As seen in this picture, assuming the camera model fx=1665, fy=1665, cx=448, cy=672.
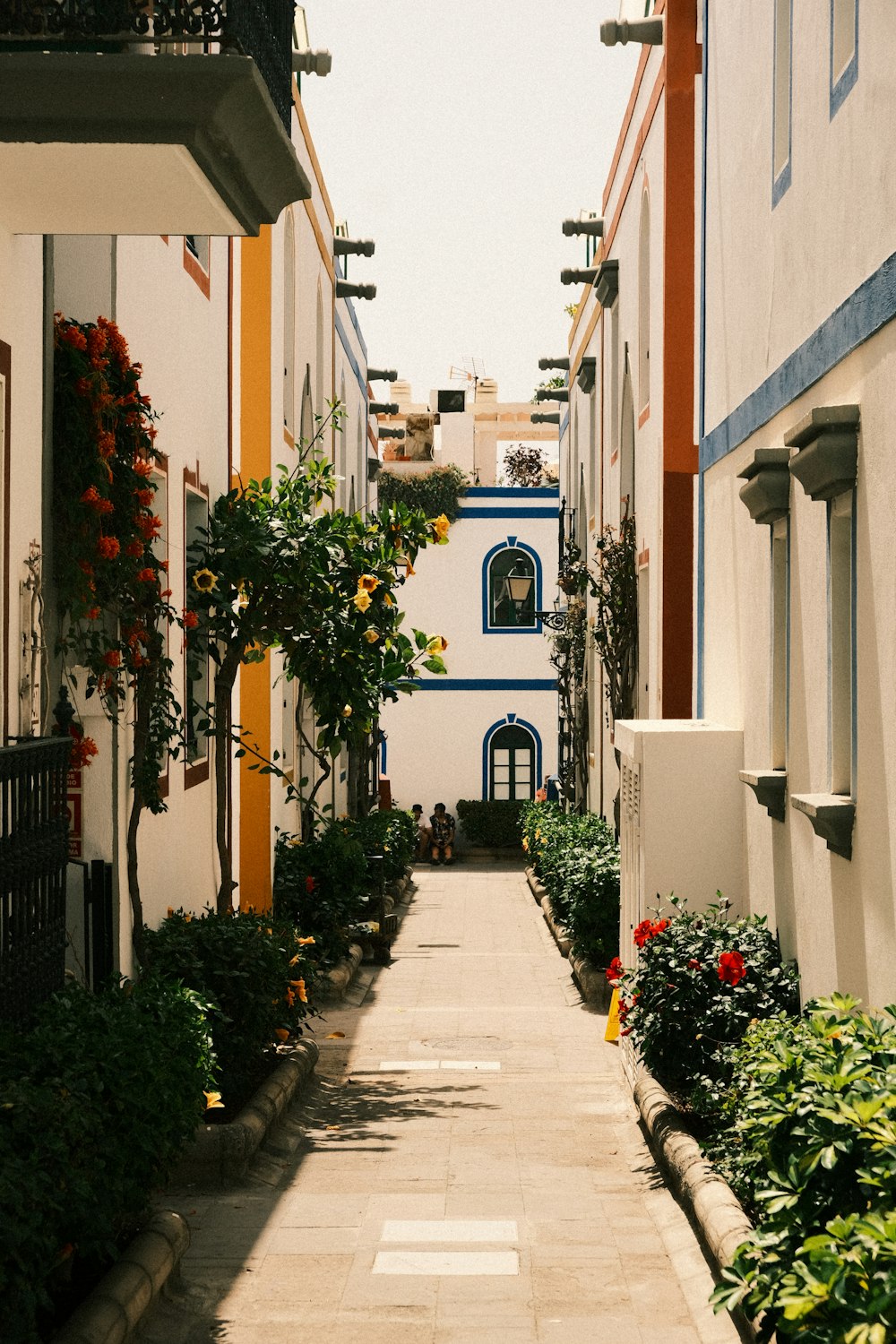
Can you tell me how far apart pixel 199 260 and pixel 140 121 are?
19.0ft

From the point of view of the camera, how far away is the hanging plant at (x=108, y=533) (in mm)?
7301

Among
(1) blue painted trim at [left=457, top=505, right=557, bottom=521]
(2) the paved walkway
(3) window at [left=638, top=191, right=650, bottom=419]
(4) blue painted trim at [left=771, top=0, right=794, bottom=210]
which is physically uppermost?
(1) blue painted trim at [left=457, top=505, right=557, bottom=521]

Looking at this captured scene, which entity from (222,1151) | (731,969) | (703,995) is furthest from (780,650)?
(222,1151)

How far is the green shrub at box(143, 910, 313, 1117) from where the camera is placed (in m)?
8.93

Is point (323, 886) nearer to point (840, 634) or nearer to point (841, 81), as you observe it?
point (840, 634)

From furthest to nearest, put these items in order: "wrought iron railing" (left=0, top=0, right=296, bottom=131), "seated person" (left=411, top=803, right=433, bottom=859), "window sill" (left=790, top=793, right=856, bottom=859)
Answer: "seated person" (left=411, top=803, right=433, bottom=859) → "window sill" (left=790, top=793, right=856, bottom=859) → "wrought iron railing" (left=0, top=0, right=296, bottom=131)

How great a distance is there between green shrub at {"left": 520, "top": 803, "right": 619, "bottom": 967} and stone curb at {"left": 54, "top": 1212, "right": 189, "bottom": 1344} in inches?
317

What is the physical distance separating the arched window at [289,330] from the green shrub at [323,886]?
4.24 m

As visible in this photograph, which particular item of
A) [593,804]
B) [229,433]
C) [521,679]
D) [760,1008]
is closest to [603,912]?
[229,433]

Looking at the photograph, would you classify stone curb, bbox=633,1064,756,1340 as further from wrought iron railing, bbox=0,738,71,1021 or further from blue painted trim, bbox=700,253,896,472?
blue painted trim, bbox=700,253,896,472

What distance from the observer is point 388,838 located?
23391 mm

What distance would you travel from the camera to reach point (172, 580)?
1027 centimetres

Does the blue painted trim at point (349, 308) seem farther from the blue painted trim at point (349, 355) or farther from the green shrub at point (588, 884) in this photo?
the green shrub at point (588, 884)

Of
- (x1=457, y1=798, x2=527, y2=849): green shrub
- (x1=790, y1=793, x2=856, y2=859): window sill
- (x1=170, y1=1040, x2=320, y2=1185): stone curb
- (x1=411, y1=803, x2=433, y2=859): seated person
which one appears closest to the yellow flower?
(x1=170, y1=1040, x2=320, y2=1185): stone curb
